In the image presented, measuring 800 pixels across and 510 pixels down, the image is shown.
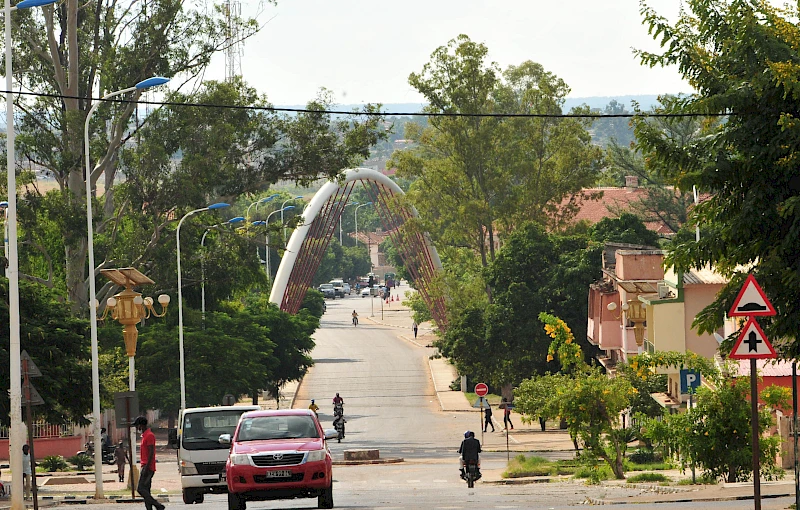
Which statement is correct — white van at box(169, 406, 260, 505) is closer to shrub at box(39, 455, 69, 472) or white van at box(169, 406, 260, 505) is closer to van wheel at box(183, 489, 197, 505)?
van wheel at box(183, 489, 197, 505)

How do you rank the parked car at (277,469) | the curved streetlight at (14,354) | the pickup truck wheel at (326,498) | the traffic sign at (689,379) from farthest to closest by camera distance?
the traffic sign at (689,379), the curved streetlight at (14,354), the pickup truck wheel at (326,498), the parked car at (277,469)

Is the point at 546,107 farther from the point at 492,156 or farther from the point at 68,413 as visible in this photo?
the point at 68,413

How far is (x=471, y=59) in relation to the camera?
7094 cm

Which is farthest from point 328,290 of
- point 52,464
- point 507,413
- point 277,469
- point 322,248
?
point 277,469

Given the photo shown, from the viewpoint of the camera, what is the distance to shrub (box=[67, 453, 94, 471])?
141ft

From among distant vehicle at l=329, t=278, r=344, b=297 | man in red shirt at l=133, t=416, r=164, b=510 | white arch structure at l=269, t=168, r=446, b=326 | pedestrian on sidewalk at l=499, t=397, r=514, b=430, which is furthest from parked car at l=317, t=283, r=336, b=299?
man in red shirt at l=133, t=416, r=164, b=510

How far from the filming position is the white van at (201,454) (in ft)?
76.5

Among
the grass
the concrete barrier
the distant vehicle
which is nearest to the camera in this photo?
the grass

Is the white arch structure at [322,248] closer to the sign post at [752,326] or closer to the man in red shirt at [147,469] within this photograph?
the man in red shirt at [147,469]

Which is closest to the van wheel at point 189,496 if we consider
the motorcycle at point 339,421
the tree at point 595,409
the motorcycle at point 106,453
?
the tree at point 595,409

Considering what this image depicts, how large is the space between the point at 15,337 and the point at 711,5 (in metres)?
12.2

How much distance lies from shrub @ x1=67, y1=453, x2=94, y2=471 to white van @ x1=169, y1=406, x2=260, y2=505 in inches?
786

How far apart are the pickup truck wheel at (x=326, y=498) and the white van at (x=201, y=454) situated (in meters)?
3.35

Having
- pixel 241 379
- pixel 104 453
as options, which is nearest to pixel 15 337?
pixel 104 453
